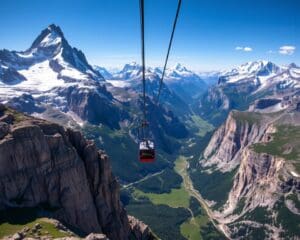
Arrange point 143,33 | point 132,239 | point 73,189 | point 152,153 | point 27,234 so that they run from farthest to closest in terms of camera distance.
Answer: point 132,239 < point 73,189 < point 27,234 < point 152,153 < point 143,33

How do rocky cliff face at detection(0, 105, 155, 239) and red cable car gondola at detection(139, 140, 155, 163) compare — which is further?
rocky cliff face at detection(0, 105, 155, 239)

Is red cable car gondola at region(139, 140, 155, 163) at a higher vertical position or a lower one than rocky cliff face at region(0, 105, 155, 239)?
higher

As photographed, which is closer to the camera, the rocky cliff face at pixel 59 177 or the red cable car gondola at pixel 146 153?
the red cable car gondola at pixel 146 153

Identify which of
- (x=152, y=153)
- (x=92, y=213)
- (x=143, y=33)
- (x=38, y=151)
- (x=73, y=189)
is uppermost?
(x=143, y=33)

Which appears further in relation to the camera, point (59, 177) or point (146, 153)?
point (59, 177)

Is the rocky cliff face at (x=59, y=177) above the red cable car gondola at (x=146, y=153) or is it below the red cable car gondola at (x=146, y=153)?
below

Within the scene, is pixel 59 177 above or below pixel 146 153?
below

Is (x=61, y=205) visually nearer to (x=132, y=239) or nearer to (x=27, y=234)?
(x=27, y=234)

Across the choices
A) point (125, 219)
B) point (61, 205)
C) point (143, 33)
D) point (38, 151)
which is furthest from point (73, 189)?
point (143, 33)
